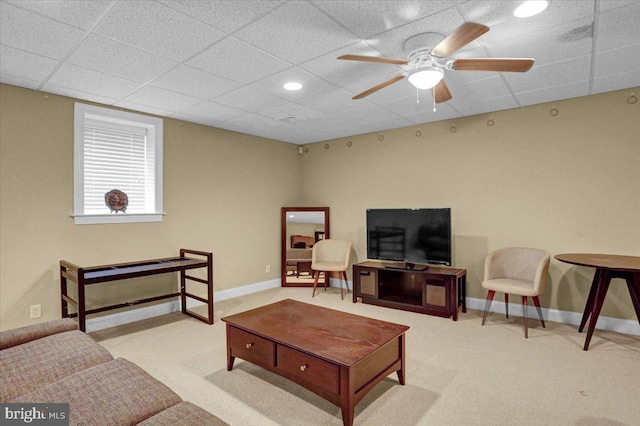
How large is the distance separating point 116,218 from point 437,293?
3737 mm

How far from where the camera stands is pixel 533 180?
3965mm

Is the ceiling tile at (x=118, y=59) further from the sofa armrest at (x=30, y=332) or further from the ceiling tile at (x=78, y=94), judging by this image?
the sofa armrest at (x=30, y=332)

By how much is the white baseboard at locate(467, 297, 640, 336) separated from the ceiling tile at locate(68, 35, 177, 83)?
423cm

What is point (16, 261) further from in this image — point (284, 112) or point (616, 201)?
point (616, 201)

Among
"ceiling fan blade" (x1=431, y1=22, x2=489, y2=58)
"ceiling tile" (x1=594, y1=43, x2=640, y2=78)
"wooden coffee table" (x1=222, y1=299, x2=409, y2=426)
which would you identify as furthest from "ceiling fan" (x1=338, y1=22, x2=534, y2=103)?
"wooden coffee table" (x1=222, y1=299, x2=409, y2=426)

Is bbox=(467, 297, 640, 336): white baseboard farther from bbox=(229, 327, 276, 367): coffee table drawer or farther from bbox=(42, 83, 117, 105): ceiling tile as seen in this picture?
bbox=(42, 83, 117, 105): ceiling tile

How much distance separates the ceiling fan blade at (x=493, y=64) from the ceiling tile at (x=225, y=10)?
4.10 feet

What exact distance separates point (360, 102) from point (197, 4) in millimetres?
2146

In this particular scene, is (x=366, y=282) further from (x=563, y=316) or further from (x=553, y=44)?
(x=553, y=44)

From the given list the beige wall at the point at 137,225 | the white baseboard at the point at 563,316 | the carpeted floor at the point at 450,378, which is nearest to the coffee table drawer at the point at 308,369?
the carpeted floor at the point at 450,378

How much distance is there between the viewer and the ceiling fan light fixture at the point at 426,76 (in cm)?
239

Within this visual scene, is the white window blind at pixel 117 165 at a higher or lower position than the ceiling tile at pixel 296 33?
lower

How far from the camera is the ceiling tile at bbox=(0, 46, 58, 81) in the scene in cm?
254

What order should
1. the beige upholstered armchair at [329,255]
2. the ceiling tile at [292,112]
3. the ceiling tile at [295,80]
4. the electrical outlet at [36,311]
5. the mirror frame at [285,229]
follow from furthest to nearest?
the mirror frame at [285,229]
the beige upholstered armchair at [329,255]
the ceiling tile at [292,112]
the electrical outlet at [36,311]
the ceiling tile at [295,80]
